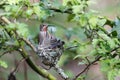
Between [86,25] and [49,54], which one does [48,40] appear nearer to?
[49,54]

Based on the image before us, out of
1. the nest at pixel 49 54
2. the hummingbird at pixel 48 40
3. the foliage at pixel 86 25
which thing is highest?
the foliage at pixel 86 25

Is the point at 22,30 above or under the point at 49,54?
above

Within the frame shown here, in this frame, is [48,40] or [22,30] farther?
[48,40]

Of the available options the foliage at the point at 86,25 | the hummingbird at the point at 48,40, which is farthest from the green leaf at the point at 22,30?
the hummingbird at the point at 48,40

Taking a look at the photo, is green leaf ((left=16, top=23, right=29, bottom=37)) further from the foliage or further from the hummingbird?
the hummingbird

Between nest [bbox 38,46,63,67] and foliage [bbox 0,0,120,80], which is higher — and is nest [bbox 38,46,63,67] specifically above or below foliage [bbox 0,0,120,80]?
below

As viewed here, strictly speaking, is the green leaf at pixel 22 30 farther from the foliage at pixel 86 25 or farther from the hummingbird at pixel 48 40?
the hummingbird at pixel 48 40

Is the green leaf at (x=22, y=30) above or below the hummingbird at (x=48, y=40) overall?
above

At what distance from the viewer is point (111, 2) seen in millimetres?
1594

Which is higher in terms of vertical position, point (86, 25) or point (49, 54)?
point (86, 25)

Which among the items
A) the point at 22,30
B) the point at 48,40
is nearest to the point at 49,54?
the point at 48,40

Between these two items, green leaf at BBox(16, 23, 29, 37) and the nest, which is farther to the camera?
the nest

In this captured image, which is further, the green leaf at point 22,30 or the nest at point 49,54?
the nest at point 49,54

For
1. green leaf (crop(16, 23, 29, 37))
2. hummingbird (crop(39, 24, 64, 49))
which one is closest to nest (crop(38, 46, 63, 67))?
hummingbird (crop(39, 24, 64, 49))
